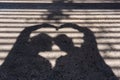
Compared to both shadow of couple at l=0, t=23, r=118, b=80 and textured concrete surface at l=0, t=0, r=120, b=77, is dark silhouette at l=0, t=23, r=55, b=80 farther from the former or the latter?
textured concrete surface at l=0, t=0, r=120, b=77

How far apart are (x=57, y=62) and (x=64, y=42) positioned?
82cm

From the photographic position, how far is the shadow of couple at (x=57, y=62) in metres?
4.68

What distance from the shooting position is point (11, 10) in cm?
716

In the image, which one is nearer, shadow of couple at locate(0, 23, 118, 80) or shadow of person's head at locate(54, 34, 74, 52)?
shadow of couple at locate(0, 23, 118, 80)

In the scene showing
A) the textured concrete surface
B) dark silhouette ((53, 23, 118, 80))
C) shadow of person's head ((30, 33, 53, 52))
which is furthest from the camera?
shadow of person's head ((30, 33, 53, 52))

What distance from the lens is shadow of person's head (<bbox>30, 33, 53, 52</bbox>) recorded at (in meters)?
5.51

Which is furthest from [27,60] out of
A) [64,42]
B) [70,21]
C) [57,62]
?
[70,21]

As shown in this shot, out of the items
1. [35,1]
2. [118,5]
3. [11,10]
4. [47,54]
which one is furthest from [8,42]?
[118,5]

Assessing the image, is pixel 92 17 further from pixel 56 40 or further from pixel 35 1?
pixel 35 1

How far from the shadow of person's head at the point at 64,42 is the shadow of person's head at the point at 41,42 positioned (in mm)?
193

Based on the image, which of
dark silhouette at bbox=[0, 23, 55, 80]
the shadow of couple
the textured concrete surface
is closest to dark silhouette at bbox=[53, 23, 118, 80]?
the shadow of couple

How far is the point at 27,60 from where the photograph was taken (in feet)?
16.9

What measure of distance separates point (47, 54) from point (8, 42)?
3.78ft

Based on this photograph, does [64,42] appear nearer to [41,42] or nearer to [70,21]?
[41,42]
